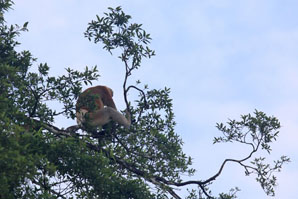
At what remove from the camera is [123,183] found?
11680mm

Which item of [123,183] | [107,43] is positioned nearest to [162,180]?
[123,183]

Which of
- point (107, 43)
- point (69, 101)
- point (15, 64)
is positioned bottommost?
point (69, 101)

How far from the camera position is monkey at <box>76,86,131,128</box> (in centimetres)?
1145

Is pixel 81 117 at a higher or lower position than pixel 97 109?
lower

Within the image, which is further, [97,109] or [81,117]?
[97,109]

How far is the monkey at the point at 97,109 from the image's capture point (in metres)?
11.4

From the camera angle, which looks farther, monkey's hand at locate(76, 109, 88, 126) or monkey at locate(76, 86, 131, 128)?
monkey's hand at locate(76, 109, 88, 126)

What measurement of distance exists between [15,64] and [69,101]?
6.74ft

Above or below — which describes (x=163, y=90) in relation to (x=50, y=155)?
above

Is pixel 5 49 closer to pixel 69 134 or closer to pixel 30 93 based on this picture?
pixel 30 93

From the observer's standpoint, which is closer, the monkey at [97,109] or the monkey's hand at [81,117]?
the monkey at [97,109]

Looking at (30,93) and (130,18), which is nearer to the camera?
(30,93)

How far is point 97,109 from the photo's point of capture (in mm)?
12422

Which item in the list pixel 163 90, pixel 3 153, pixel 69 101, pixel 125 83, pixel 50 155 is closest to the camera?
pixel 3 153
